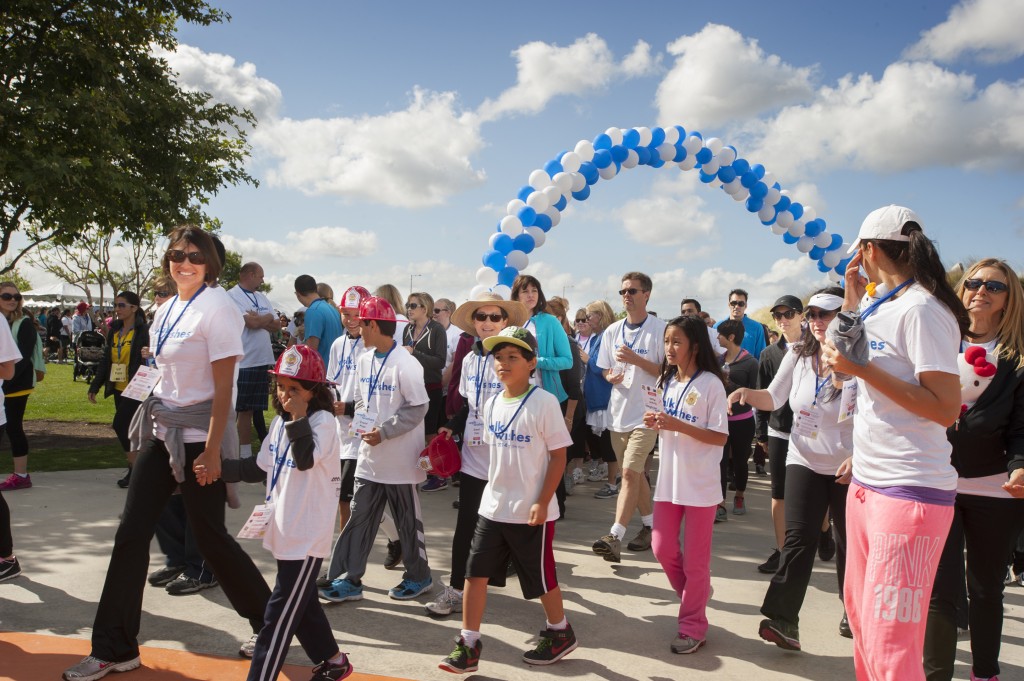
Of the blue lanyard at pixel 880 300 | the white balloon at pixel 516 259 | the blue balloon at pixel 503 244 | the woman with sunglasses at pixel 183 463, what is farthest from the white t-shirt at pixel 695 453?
the blue balloon at pixel 503 244

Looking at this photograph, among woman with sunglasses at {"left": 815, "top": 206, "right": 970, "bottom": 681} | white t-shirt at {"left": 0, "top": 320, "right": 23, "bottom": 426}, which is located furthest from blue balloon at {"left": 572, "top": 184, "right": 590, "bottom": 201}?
woman with sunglasses at {"left": 815, "top": 206, "right": 970, "bottom": 681}

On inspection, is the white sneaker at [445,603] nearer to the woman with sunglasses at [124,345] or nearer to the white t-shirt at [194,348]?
the white t-shirt at [194,348]

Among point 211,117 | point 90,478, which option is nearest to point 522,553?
point 90,478

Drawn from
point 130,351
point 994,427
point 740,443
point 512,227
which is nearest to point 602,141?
point 512,227

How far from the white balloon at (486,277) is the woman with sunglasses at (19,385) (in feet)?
15.8

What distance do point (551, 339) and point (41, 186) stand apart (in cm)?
747

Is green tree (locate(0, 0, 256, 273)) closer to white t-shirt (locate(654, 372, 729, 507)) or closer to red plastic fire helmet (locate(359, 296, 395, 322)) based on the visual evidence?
red plastic fire helmet (locate(359, 296, 395, 322))

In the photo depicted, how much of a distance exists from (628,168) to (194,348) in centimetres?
868

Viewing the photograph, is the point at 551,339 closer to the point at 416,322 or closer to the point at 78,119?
the point at 416,322

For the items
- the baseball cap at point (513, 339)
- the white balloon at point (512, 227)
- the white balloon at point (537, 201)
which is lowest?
the baseball cap at point (513, 339)

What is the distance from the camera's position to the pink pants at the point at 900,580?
2.54 meters

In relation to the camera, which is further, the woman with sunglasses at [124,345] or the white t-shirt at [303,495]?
the woman with sunglasses at [124,345]

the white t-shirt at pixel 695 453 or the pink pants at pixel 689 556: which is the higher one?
the white t-shirt at pixel 695 453

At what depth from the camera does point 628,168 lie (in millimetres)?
11242
